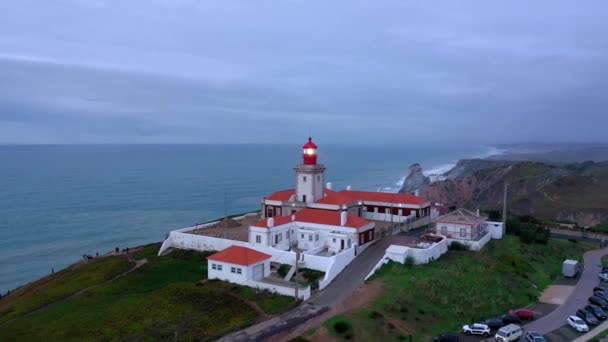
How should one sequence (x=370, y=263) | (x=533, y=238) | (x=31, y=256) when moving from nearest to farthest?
(x=370, y=263)
(x=533, y=238)
(x=31, y=256)

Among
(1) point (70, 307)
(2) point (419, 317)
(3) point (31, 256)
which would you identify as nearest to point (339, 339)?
(2) point (419, 317)

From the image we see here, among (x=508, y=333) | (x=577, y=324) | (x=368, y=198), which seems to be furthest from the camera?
(x=368, y=198)

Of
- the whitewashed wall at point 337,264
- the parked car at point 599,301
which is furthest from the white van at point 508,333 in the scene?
the whitewashed wall at point 337,264

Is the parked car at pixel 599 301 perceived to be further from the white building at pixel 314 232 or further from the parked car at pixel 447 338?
the white building at pixel 314 232

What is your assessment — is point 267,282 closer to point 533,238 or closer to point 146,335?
point 146,335

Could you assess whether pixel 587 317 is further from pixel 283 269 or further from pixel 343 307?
pixel 283 269

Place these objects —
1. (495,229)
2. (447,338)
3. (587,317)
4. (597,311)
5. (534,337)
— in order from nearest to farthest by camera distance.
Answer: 1. (534,337)
2. (447,338)
3. (587,317)
4. (597,311)
5. (495,229)

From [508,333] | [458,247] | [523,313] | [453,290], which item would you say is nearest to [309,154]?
[458,247]
